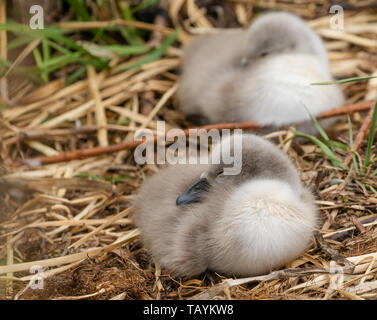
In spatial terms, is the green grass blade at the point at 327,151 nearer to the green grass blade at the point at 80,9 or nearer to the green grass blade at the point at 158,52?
the green grass blade at the point at 158,52

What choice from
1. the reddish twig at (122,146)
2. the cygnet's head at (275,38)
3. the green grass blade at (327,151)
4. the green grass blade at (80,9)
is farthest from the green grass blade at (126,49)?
the green grass blade at (327,151)

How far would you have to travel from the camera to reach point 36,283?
1824 mm

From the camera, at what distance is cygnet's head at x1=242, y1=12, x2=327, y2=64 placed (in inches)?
103

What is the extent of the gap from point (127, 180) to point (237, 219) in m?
0.81

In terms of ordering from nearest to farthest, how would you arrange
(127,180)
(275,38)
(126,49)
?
(127,180) < (275,38) < (126,49)

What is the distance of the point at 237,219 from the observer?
1.72 meters

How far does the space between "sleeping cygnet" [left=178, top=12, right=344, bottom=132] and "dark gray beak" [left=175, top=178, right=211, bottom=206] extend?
0.71 m

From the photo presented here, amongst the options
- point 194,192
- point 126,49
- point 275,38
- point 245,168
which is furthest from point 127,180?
point 275,38

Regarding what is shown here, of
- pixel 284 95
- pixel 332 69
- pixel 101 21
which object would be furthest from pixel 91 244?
pixel 332 69

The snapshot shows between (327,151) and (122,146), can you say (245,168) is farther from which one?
(122,146)

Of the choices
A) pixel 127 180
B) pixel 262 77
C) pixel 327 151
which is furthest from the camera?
pixel 262 77

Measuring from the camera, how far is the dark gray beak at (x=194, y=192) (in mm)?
1850
